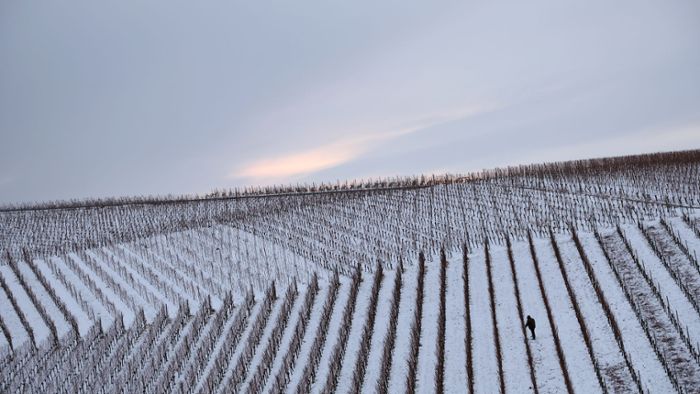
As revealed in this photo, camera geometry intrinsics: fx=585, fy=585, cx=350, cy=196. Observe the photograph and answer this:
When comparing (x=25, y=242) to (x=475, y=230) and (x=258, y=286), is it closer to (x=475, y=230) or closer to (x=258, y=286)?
(x=258, y=286)

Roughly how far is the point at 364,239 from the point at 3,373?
15.2 m

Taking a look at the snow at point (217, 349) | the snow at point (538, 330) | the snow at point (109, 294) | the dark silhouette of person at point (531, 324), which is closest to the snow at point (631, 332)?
the snow at point (538, 330)

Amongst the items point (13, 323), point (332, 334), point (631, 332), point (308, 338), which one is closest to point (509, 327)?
point (631, 332)

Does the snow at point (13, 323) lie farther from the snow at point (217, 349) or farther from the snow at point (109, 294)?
the snow at point (217, 349)

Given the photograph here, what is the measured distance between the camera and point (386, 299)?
20578mm

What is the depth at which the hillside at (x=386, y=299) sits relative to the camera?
15789 mm

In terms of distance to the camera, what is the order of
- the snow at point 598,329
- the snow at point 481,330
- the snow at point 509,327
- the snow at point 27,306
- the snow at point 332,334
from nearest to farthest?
the snow at point 598,329 → the snow at point 509,327 → the snow at point 481,330 → the snow at point 332,334 → the snow at point 27,306

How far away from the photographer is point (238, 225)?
1291 inches

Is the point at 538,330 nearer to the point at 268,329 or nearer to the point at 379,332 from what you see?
the point at 379,332

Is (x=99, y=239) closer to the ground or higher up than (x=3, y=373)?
higher up

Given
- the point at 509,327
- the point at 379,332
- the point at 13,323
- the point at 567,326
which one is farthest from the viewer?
the point at 13,323

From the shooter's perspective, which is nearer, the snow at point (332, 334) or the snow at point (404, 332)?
the snow at point (404, 332)

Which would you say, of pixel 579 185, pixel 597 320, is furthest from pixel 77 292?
pixel 579 185

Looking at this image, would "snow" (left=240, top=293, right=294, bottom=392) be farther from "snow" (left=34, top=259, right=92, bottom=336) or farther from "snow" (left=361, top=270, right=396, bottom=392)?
"snow" (left=34, top=259, right=92, bottom=336)
